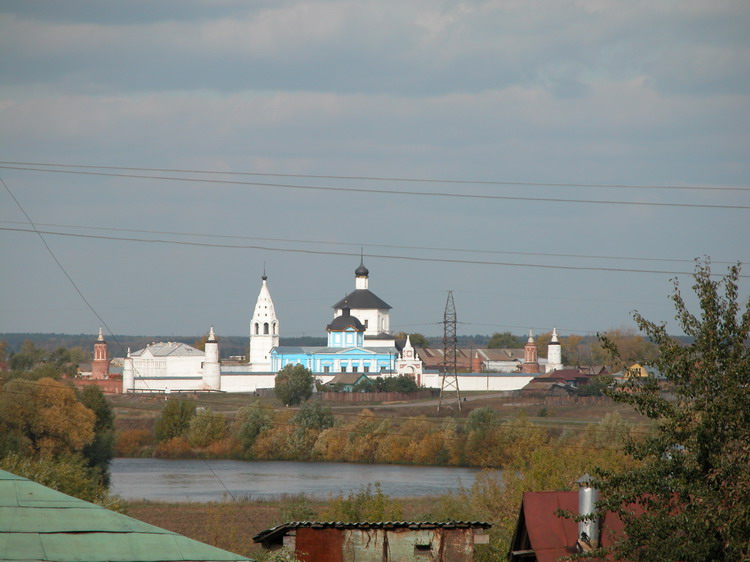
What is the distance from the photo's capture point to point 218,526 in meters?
22.8

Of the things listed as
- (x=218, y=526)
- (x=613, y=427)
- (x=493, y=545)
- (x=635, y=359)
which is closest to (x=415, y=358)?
(x=613, y=427)

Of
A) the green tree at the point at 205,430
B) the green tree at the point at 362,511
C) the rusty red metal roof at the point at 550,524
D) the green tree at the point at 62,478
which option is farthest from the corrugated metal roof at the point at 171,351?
the rusty red metal roof at the point at 550,524

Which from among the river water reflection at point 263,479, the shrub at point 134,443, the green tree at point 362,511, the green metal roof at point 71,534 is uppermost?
the green metal roof at point 71,534

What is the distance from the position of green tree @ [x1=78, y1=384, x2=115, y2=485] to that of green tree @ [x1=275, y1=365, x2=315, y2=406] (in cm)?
2466

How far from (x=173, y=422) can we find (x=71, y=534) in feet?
126

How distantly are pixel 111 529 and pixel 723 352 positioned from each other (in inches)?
202

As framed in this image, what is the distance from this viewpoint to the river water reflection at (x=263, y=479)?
31.4 m

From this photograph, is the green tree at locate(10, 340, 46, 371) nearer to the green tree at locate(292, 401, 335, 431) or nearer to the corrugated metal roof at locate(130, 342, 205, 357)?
the corrugated metal roof at locate(130, 342, 205, 357)

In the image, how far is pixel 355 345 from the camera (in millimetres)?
79062

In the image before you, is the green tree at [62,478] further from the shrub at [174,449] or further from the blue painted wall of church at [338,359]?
the blue painted wall of church at [338,359]

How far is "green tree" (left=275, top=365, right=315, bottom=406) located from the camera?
6215 cm

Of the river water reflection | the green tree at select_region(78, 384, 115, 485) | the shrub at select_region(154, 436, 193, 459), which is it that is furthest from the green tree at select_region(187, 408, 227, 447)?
the green tree at select_region(78, 384, 115, 485)

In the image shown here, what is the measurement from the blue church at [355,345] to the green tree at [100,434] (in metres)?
34.5

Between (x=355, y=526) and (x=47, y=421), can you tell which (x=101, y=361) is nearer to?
(x=47, y=421)
